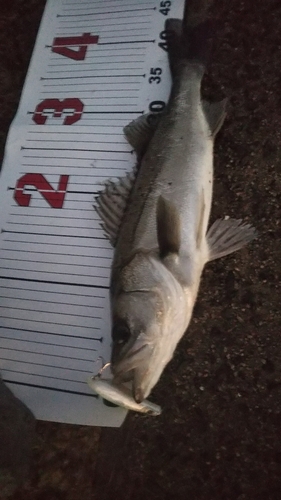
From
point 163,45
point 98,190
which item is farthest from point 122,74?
point 98,190

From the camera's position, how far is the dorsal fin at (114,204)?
1172 mm

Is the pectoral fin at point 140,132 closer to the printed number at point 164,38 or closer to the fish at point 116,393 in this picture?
the printed number at point 164,38

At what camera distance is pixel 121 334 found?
0.96 m

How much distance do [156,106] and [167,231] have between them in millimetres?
488

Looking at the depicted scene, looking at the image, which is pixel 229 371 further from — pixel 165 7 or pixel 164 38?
pixel 165 7

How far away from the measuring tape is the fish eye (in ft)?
0.96

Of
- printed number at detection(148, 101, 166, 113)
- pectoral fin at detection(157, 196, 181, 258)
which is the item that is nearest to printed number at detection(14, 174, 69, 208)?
printed number at detection(148, 101, 166, 113)

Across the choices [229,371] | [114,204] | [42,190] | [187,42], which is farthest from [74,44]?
[229,371]

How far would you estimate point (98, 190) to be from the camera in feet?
4.45

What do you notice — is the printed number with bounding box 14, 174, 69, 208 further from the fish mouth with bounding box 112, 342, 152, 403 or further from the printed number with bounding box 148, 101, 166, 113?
the fish mouth with bounding box 112, 342, 152, 403

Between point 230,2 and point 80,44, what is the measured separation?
0.47 m

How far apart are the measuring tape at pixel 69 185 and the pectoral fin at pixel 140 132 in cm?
8

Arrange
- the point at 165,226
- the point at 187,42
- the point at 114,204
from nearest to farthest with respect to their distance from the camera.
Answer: the point at 165,226
the point at 114,204
the point at 187,42

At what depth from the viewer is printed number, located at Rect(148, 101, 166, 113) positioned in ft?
4.44
